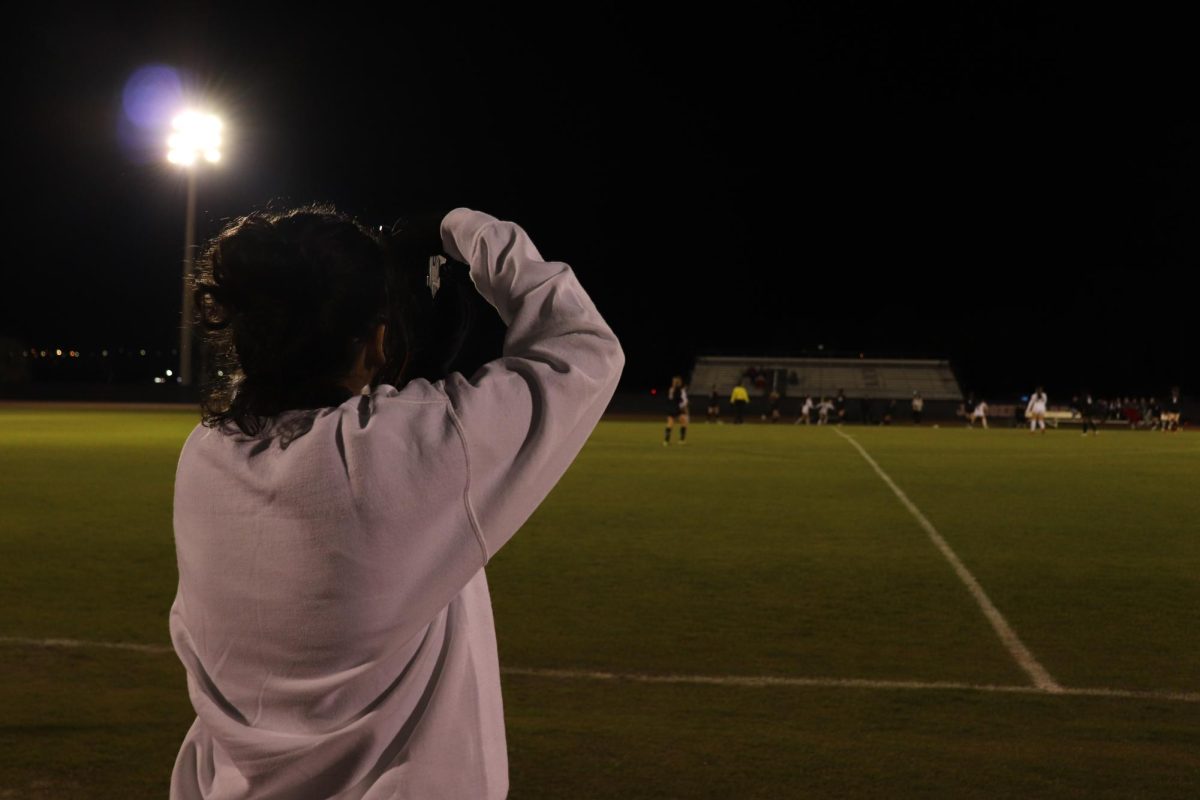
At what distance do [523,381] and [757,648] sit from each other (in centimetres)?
629

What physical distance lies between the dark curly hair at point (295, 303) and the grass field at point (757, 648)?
361 cm

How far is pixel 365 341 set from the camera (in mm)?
1640

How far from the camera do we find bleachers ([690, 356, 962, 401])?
2825 inches

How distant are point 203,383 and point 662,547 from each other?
1067cm

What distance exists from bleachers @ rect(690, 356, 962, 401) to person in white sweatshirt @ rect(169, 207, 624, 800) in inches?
2702

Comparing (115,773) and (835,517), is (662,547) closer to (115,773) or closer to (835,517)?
(835,517)

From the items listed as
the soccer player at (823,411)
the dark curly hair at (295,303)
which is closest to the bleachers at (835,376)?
the soccer player at (823,411)

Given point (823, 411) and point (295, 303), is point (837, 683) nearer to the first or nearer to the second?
point (295, 303)

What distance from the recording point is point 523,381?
152cm

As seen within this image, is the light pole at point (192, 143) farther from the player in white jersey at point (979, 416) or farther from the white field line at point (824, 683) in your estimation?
the white field line at point (824, 683)

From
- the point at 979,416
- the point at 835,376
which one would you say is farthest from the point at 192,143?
the point at 835,376

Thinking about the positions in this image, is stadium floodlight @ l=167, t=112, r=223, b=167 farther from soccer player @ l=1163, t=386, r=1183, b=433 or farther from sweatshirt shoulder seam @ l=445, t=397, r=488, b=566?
sweatshirt shoulder seam @ l=445, t=397, r=488, b=566

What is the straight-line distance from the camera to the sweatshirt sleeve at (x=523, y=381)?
58.6 inches

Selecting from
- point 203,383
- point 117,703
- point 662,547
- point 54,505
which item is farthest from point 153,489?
point 203,383
